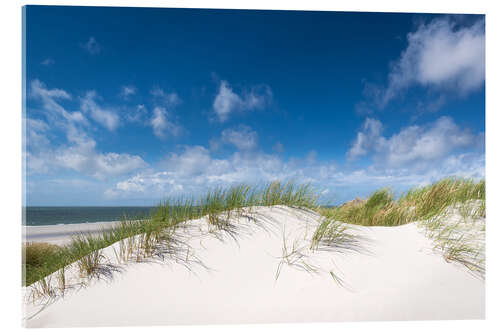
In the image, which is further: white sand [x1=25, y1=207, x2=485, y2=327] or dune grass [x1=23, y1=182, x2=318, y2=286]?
dune grass [x1=23, y1=182, x2=318, y2=286]

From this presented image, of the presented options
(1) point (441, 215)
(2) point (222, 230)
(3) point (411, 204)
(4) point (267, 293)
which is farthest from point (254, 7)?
(3) point (411, 204)

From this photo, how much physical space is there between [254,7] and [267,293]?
2.69 m

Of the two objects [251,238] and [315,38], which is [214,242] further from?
[315,38]

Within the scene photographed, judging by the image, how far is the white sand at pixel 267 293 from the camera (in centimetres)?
195

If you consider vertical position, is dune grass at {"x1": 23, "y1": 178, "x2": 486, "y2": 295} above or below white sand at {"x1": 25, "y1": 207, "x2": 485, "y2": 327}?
above

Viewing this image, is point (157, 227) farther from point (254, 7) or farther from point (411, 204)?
point (411, 204)

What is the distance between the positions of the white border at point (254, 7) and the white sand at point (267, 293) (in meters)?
0.08

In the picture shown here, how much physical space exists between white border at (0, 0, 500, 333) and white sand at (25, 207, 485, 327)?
84 mm

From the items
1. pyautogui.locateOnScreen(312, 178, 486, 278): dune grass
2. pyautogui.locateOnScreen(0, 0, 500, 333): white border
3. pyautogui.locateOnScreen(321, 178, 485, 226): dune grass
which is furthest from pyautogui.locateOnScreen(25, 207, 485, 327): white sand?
pyautogui.locateOnScreen(321, 178, 485, 226): dune grass

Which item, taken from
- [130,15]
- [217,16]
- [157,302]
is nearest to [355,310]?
[157,302]

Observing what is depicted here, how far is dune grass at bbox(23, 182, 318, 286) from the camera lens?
7.68ft

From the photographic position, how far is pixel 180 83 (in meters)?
3.21

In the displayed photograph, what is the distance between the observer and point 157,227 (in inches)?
96.9

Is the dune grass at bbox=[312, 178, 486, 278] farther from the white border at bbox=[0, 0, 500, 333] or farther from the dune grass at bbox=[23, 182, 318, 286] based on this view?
the dune grass at bbox=[23, 182, 318, 286]
